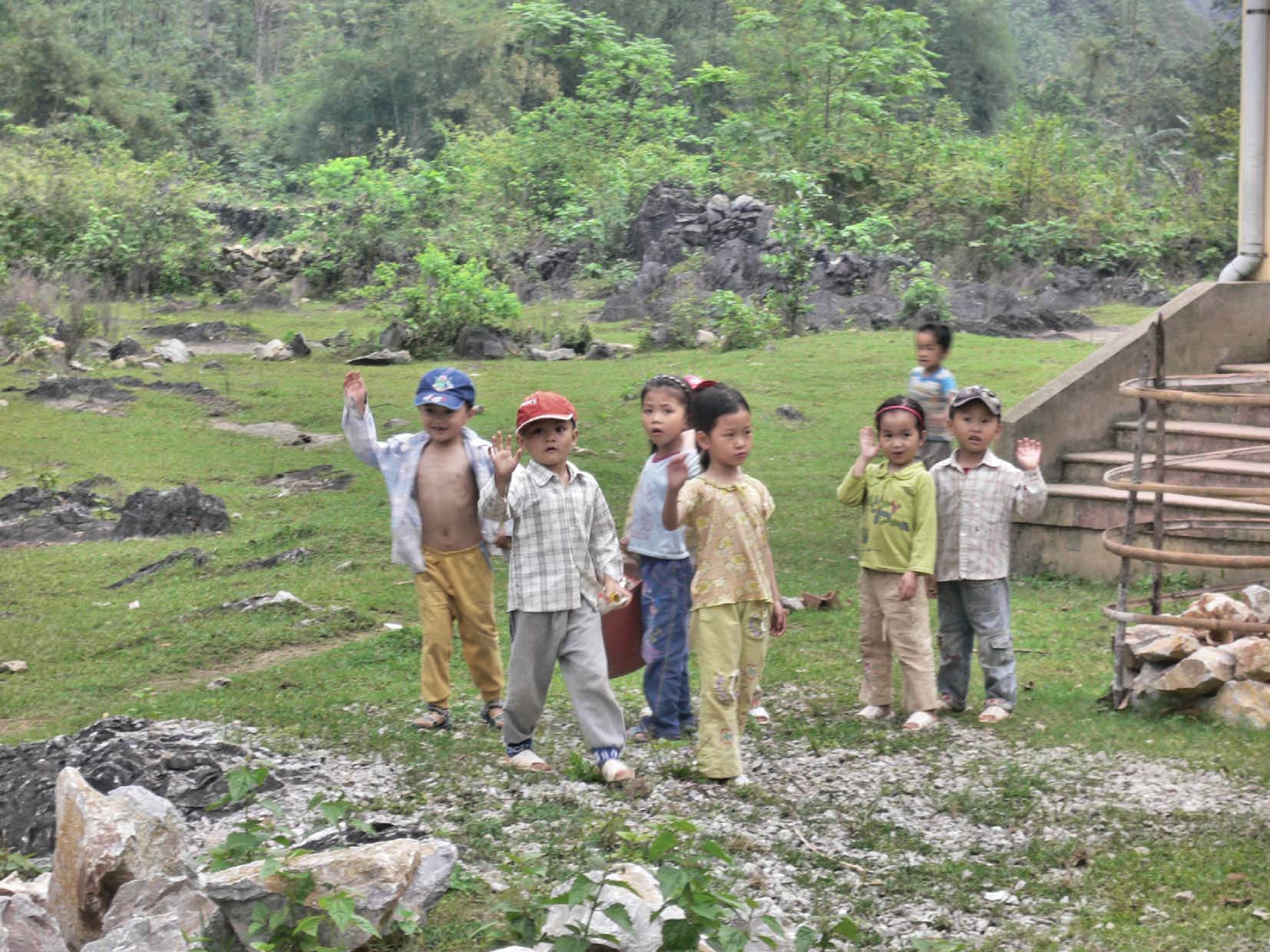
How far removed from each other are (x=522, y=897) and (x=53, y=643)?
188 inches

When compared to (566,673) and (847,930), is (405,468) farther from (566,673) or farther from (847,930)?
(847,930)

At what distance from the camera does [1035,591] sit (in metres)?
8.10

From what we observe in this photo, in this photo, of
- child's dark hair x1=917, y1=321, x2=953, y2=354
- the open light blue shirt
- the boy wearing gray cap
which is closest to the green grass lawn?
the boy wearing gray cap

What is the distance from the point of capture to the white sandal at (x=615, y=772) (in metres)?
5.02

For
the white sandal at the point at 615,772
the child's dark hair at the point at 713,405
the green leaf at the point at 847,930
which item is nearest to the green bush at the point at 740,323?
the child's dark hair at the point at 713,405

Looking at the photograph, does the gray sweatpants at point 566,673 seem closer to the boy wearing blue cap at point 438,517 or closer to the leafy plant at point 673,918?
the boy wearing blue cap at point 438,517

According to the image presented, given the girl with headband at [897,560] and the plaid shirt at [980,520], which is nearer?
the girl with headband at [897,560]

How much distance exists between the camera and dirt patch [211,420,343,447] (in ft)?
44.5

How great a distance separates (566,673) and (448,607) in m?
0.79

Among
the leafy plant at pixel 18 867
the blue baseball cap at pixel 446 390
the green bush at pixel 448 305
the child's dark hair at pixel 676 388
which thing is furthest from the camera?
the green bush at pixel 448 305

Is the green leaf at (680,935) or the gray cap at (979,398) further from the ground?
the gray cap at (979,398)

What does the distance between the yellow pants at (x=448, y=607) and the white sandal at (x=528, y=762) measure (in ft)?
2.07

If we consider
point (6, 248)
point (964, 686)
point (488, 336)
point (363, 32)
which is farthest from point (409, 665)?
point (363, 32)

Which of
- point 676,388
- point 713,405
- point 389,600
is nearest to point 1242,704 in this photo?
point 713,405
